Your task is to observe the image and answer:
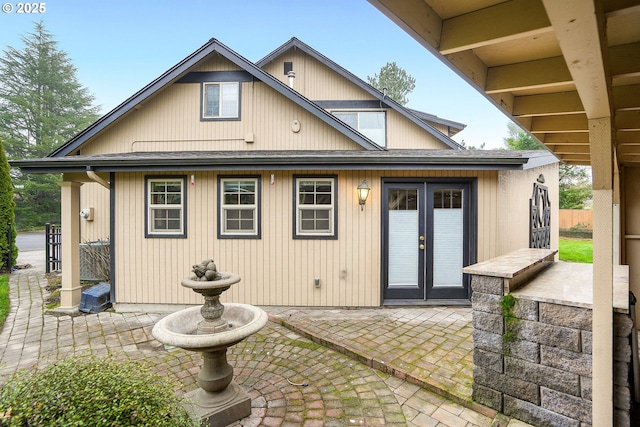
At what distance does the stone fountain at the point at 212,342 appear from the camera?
96.6 inches

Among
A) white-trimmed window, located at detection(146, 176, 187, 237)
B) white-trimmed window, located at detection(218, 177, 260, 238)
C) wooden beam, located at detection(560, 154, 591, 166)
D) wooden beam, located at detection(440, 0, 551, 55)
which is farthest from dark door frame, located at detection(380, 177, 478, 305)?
wooden beam, located at detection(440, 0, 551, 55)

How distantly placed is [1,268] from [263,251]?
8.89m

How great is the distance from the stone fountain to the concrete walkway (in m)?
0.23

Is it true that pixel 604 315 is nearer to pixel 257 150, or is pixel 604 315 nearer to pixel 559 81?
pixel 559 81

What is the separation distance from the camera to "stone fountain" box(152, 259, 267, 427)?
8.05 feet

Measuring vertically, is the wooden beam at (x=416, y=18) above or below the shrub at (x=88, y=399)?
above

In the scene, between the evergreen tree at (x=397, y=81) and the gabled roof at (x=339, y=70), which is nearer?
the gabled roof at (x=339, y=70)

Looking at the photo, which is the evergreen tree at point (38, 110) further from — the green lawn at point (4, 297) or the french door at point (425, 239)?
the french door at point (425, 239)

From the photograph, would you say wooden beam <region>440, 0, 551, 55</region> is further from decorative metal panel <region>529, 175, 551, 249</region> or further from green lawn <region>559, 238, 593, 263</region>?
green lawn <region>559, 238, 593, 263</region>

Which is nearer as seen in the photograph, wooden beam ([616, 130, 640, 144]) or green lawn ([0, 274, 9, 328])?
wooden beam ([616, 130, 640, 144])

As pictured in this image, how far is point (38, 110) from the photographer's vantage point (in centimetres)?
2291

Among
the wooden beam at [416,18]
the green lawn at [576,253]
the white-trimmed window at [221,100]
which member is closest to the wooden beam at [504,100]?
the wooden beam at [416,18]

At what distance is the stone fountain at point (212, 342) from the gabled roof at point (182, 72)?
161 inches

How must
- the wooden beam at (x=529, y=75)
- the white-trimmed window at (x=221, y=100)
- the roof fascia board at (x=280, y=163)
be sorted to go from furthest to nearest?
the white-trimmed window at (x=221, y=100), the roof fascia board at (x=280, y=163), the wooden beam at (x=529, y=75)
